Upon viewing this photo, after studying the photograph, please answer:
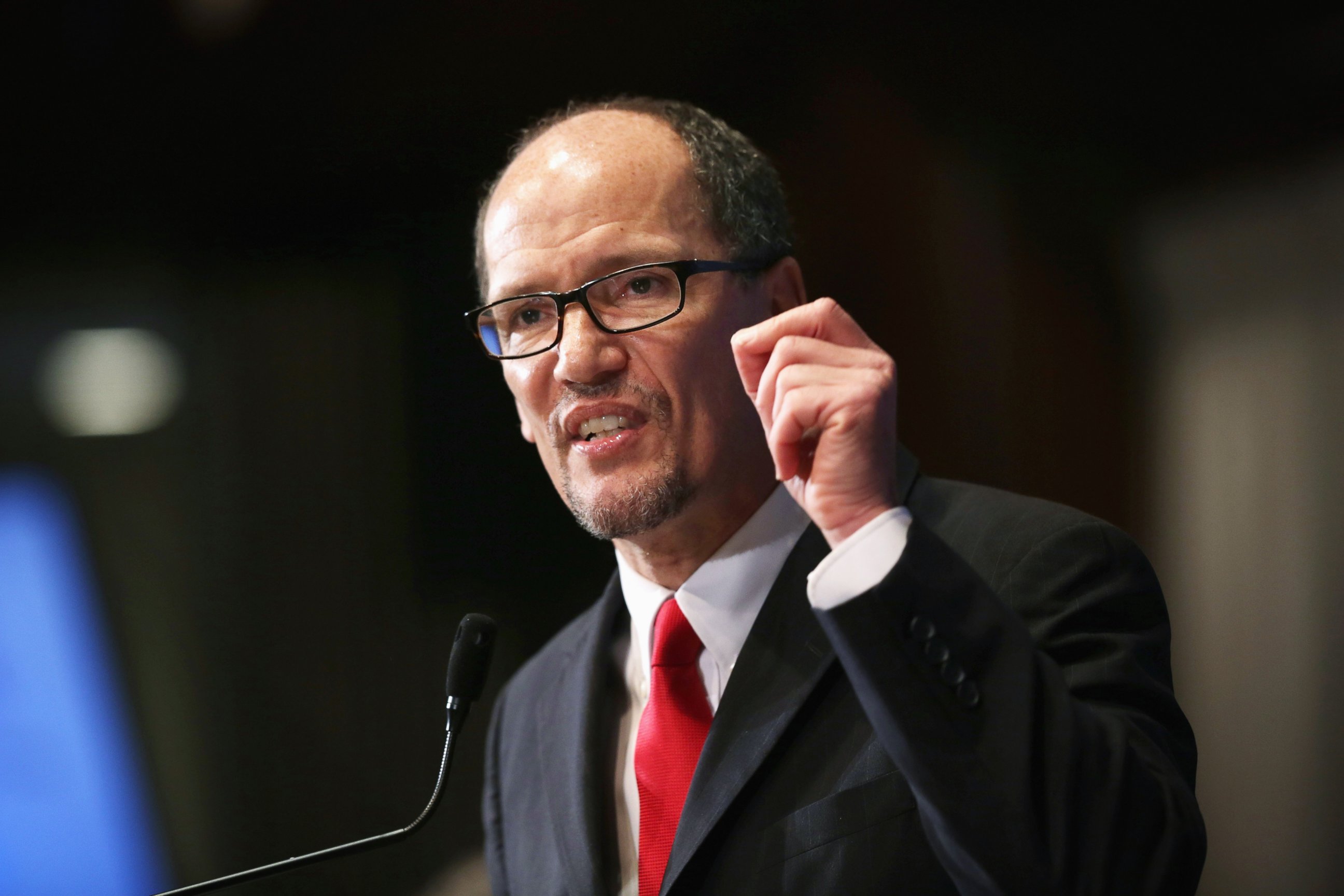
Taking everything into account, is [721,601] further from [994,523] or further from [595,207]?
[595,207]

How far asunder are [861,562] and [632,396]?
511mm

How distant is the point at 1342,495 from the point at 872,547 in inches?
49.3

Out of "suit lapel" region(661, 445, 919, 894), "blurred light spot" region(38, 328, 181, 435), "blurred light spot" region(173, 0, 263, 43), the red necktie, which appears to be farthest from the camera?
"blurred light spot" region(38, 328, 181, 435)

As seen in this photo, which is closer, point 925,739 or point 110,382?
point 925,739

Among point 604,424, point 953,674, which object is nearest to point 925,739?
point 953,674

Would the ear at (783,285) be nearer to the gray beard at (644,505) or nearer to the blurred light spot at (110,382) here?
the gray beard at (644,505)

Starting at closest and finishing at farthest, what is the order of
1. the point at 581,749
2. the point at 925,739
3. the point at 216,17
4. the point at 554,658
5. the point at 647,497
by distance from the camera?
the point at 925,739 < the point at 647,497 < the point at 581,749 < the point at 554,658 < the point at 216,17

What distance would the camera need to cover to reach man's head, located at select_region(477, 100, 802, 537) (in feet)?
4.35

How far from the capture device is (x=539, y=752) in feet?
5.22

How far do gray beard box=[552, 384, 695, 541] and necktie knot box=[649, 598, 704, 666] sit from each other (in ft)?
0.50

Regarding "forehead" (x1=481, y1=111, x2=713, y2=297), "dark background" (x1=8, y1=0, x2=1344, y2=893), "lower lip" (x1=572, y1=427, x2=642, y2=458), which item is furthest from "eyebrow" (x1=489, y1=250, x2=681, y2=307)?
"dark background" (x1=8, y1=0, x2=1344, y2=893)

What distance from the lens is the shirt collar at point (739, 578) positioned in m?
1.36

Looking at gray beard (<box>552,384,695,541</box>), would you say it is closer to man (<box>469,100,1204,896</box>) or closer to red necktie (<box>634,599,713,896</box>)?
man (<box>469,100,1204,896</box>)

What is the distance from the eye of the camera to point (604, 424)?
1.35 meters
